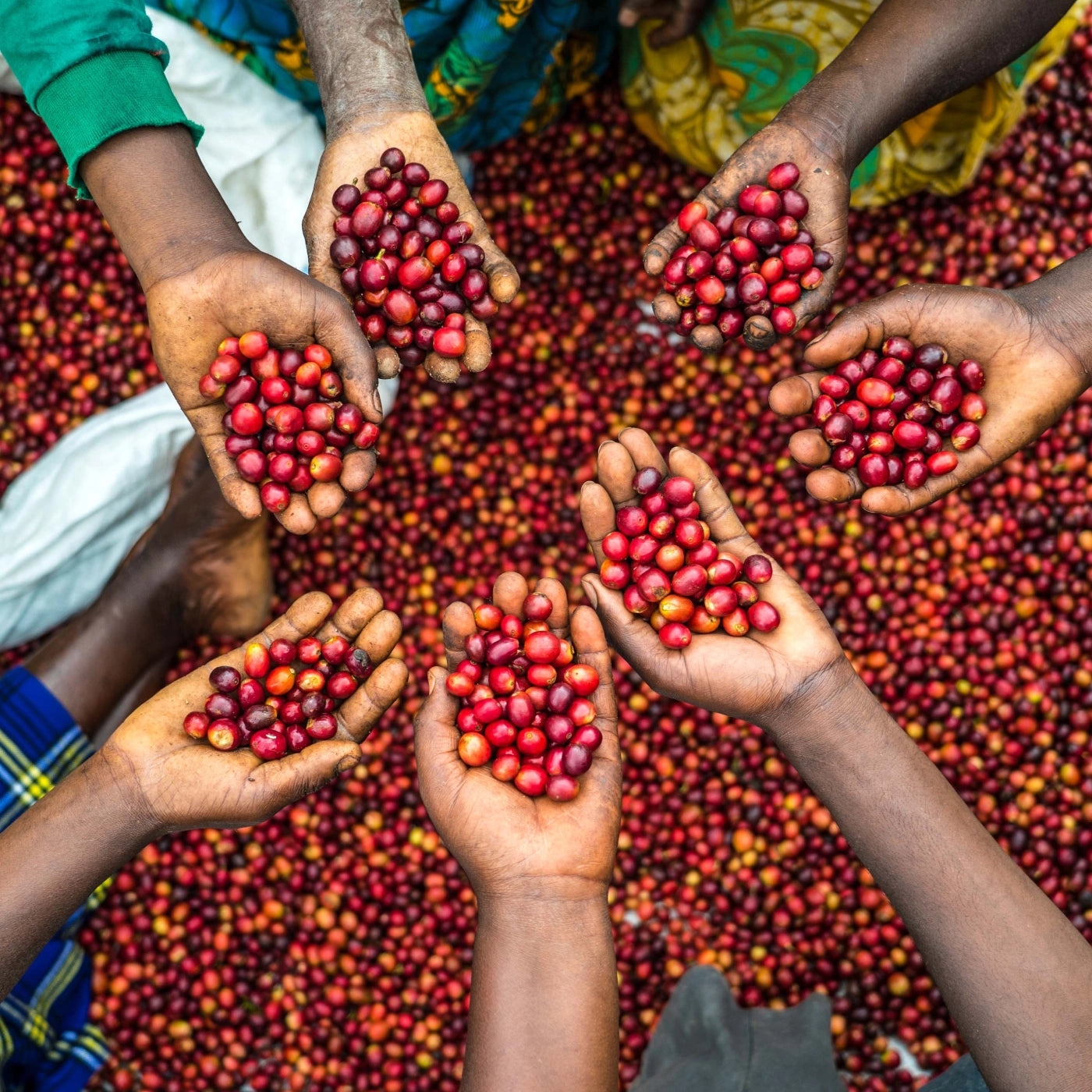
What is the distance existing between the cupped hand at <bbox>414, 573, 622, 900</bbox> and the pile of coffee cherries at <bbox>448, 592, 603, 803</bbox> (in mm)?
37

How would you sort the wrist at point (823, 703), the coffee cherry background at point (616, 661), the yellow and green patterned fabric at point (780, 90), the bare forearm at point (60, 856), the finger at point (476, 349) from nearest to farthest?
the bare forearm at point (60, 856), the wrist at point (823, 703), the finger at point (476, 349), the yellow and green patterned fabric at point (780, 90), the coffee cherry background at point (616, 661)

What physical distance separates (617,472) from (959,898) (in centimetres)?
146

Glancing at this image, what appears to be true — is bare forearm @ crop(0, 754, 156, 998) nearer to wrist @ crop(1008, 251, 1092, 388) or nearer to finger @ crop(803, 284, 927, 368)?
finger @ crop(803, 284, 927, 368)

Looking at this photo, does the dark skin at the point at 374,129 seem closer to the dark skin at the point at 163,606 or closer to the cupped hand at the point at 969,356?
the cupped hand at the point at 969,356

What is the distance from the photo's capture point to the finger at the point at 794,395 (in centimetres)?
284

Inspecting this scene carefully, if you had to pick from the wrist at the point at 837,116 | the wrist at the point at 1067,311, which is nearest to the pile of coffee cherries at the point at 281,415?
the wrist at the point at 837,116

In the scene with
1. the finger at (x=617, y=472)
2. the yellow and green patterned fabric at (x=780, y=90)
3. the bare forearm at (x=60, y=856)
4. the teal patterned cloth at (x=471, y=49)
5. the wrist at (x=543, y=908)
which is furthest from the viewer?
the yellow and green patterned fabric at (x=780, y=90)

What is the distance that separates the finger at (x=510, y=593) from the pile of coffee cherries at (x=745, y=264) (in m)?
0.94

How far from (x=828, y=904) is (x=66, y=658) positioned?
3.13 m

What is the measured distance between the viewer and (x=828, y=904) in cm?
372

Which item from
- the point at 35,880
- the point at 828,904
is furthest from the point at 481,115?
the point at 828,904

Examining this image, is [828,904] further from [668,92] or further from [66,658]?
[668,92]

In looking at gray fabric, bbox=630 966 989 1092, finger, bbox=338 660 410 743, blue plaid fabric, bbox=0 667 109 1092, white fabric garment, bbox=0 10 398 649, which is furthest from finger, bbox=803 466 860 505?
blue plaid fabric, bbox=0 667 109 1092

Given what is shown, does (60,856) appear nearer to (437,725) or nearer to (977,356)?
(437,725)
